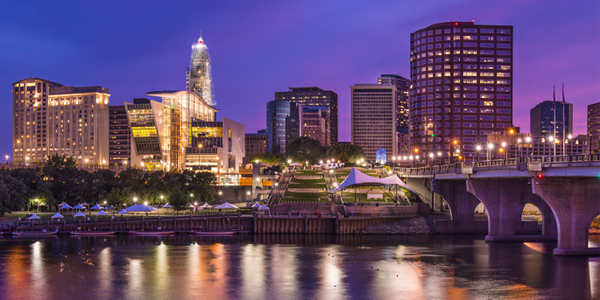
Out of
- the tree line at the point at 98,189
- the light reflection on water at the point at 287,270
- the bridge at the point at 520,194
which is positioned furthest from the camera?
the tree line at the point at 98,189

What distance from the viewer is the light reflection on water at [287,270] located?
43.9 m

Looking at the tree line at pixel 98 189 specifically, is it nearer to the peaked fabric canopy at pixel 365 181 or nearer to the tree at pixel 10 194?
the tree at pixel 10 194

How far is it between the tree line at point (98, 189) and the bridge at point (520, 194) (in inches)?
1808

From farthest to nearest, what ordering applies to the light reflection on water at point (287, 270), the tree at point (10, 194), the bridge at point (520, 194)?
the tree at point (10, 194)
the bridge at point (520, 194)
the light reflection on water at point (287, 270)

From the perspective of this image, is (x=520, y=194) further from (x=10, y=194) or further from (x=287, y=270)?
(x=10, y=194)

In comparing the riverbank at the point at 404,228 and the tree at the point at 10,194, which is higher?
the tree at the point at 10,194

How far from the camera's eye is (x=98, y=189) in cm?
10875

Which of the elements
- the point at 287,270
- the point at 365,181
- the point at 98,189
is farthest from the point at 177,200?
the point at 287,270

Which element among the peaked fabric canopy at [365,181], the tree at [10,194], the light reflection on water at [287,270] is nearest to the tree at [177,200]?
the light reflection on water at [287,270]

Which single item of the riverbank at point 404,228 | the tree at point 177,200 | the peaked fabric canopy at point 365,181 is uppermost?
the peaked fabric canopy at point 365,181

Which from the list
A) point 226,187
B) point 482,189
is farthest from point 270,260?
point 226,187

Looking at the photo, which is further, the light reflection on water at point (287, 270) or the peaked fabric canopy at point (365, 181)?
the peaked fabric canopy at point (365, 181)

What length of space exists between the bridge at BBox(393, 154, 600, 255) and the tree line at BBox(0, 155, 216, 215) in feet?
151

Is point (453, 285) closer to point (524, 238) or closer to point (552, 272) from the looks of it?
point (552, 272)
